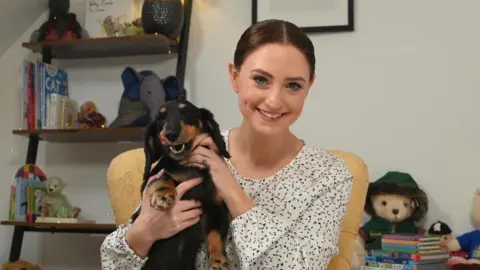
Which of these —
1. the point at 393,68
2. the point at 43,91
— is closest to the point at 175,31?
the point at 43,91

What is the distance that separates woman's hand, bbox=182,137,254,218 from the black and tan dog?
0.02m

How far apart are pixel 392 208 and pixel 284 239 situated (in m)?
0.99

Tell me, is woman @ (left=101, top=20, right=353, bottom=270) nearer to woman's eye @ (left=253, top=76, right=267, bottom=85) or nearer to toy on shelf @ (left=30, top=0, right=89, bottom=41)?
woman's eye @ (left=253, top=76, right=267, bottom=85)

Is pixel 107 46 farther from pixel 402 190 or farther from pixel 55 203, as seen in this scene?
pixel 402 190

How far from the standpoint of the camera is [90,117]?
2637 mm

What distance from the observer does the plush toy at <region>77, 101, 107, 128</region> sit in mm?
2635

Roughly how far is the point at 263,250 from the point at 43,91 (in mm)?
1674

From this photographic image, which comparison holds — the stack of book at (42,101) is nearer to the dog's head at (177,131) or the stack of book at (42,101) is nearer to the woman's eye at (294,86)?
the dog's head at (177,131)

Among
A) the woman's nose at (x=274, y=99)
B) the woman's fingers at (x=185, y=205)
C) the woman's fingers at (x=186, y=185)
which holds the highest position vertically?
the woman's nose at (x=274, y=99)

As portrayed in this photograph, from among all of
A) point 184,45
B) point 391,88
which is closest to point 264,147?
point 391,88

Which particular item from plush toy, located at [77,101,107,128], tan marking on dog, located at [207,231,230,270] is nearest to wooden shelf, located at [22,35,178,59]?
plush toy, located at [77,101,107,128]

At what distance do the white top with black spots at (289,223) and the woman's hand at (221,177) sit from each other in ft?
0.08

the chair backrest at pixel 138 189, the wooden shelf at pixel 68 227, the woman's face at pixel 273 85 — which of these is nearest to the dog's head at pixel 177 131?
the woman's face at pixel 273 85

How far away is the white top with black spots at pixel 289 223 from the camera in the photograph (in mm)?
1300
